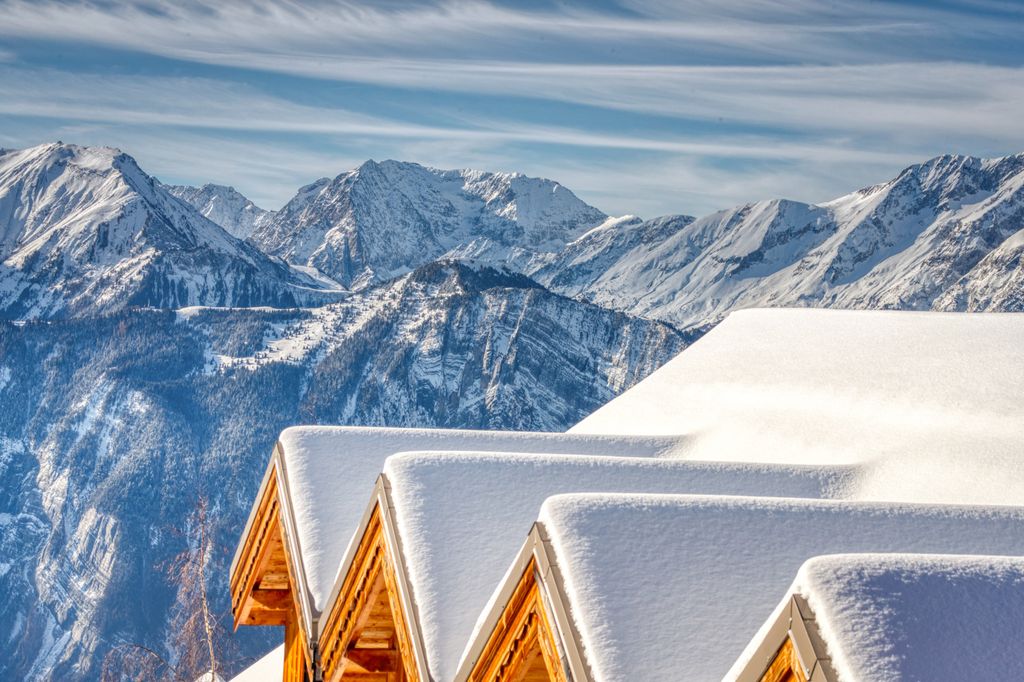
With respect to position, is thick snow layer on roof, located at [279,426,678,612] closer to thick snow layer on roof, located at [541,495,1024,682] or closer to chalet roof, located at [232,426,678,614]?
chalet roof, located at [232,426,678,614]

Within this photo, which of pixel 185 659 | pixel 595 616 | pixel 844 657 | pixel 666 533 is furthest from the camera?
pixel 185 659

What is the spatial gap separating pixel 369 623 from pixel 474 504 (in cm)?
161

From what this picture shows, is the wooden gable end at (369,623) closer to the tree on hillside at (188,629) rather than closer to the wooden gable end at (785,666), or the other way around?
the wooden gable end at (785,666)

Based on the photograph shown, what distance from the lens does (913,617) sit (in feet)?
12.1

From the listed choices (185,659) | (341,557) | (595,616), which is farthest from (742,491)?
(185,659)

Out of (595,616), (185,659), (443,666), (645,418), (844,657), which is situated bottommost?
(185,659)

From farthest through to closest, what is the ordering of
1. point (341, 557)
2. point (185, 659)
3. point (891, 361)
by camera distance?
point (185, 659)
point (891, 361)
point (341, 557)

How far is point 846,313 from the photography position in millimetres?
16766

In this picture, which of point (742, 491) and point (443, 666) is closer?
point (443, 666)

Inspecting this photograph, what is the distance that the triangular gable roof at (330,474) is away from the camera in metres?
9.15

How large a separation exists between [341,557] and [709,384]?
314 inches

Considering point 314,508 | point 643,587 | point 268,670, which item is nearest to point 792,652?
point 643,587

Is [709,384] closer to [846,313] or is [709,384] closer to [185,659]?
[846,313]

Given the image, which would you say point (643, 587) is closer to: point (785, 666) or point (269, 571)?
point (785, 666)
